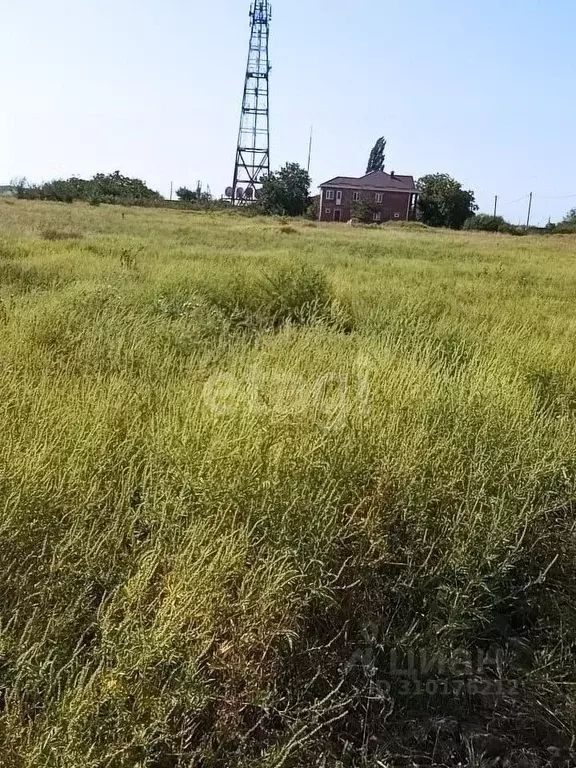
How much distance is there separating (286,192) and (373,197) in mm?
8061

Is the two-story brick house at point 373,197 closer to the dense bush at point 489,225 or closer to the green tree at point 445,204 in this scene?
the green tree at point 445,204

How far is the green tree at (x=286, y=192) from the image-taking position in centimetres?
6088

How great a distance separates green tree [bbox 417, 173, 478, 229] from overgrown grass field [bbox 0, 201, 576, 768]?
191 ft

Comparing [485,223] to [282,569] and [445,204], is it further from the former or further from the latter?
[282,569]

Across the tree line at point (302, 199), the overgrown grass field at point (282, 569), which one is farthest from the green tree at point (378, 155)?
the overgrown grass field at point (282, 569)

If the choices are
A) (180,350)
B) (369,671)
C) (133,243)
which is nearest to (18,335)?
(180,350)

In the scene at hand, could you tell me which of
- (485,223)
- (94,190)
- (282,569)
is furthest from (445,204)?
(282,569)

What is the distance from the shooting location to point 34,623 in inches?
85.9

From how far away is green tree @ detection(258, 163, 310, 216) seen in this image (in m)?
60.9

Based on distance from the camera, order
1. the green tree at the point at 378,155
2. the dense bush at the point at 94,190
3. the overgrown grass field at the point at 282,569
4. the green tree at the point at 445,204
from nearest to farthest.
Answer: the overgrown grass field at the point at 282,569, the dense bush at the point at 94,190, the green tree at the point at 445,204, the green tree at the point at 378,155

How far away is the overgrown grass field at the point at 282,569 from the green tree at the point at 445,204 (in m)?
58.1

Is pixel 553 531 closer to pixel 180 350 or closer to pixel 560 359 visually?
pixel 560 359

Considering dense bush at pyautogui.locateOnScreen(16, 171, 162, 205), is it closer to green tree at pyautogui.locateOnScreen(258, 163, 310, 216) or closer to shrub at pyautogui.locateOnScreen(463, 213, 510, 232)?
green tree at pyautogui.locateOnScreen(258, 163, 310, 216)

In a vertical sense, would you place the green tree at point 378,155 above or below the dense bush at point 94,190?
above
